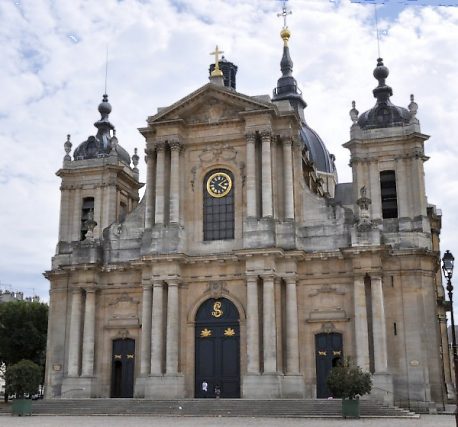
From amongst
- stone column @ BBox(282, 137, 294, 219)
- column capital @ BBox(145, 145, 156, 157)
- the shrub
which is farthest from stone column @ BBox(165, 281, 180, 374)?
the shrub

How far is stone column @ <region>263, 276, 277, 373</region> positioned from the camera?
104 feet

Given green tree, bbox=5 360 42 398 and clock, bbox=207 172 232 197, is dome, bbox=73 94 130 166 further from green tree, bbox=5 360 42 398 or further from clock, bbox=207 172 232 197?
green tree, bbox=5 360 42 398

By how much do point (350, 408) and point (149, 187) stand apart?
16374 mm

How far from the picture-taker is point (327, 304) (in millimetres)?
33250

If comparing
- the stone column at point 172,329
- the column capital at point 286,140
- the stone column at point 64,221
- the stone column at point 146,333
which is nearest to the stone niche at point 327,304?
the stone column at point 172,329

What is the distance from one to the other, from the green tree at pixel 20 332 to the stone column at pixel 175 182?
59.6 ft

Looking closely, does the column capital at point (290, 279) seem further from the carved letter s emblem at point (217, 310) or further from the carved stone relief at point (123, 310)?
the carved stone relief at point (123, 310)

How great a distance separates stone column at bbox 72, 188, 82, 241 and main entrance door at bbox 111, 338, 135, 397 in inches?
292

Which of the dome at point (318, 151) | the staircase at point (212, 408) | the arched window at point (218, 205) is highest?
the dome at point (318, 151)

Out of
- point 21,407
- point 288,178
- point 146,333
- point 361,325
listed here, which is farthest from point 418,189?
point 21,407

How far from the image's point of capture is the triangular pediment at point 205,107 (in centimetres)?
3600

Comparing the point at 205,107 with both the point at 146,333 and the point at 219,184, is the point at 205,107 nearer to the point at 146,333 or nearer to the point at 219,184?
the point at 219,184

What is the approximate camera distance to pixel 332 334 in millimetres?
32938

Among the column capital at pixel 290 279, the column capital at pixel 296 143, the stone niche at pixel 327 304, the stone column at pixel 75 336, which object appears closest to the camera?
the stone niche at pixel 327 304
